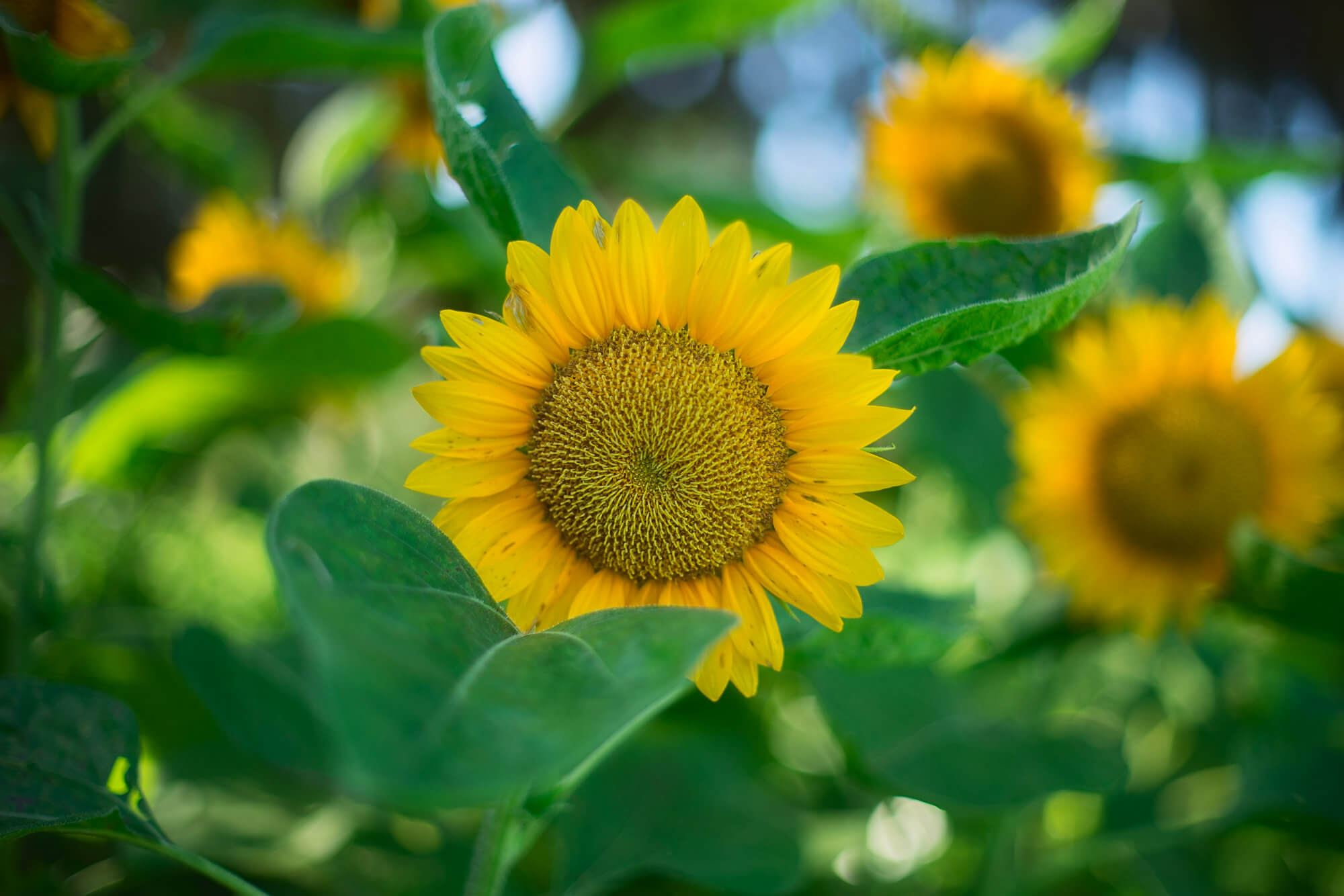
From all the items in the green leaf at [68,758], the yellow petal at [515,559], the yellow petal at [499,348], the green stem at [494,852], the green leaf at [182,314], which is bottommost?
the green stem at [494,852]

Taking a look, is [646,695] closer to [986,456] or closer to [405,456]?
[986,456]

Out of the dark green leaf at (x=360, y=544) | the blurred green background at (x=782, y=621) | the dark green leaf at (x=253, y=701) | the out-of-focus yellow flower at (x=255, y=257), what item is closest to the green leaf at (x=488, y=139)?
the blurred green background at (x=782, y=621)

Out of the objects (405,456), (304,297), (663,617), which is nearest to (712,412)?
(663,617)

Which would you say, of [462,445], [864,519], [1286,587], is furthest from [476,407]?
[1286,587]

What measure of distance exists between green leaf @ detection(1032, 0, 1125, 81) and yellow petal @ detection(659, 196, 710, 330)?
126cm

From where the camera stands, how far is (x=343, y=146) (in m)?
1.50

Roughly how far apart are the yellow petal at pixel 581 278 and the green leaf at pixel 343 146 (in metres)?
1.13

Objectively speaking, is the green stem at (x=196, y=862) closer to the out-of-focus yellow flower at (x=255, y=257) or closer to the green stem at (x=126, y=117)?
the green stem at (x=126, y=117)

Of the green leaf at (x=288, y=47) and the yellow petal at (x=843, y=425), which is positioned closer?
the yellow petal at (x=843, y=425)

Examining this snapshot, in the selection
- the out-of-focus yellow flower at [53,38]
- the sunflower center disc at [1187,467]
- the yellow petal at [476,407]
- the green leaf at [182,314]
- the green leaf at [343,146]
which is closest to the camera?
the yellow petal at [476,407]

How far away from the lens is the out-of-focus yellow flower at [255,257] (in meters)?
1.50

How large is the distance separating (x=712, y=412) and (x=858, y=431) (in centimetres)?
10

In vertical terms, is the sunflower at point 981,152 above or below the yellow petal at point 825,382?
below

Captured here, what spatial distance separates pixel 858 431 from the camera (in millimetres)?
493
